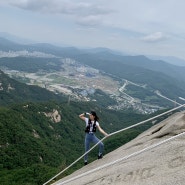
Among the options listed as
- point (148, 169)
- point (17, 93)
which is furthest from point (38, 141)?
point (17, 93)

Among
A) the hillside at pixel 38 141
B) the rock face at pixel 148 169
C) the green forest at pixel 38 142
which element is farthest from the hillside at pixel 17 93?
the rock face at pixel 148 169

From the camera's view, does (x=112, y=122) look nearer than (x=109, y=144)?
No

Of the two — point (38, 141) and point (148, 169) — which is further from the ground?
point (148, 169)

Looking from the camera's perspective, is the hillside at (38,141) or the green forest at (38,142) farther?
the hillside at (38,141)

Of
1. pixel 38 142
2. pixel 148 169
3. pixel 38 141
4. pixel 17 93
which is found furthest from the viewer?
pixel 17 93

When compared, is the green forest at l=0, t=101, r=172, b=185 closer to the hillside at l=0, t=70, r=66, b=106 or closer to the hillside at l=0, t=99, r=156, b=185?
the hillside at l=0, t=99, r=156, b=185

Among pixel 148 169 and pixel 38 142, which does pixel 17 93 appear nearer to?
pixel 38 142

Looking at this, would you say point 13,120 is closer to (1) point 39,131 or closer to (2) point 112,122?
(1) point 39,131

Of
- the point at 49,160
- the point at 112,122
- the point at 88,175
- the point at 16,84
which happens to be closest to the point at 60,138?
the point at 49,160

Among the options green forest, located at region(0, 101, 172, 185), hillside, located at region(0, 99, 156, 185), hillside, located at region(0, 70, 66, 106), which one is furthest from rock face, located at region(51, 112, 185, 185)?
hillside, located at region(0, 70, 66, 106)

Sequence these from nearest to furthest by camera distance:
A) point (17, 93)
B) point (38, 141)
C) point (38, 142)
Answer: point (38, 142), point (38, 141), point (17, 93)

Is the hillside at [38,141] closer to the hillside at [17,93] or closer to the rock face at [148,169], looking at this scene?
the rock face at [148,169]
